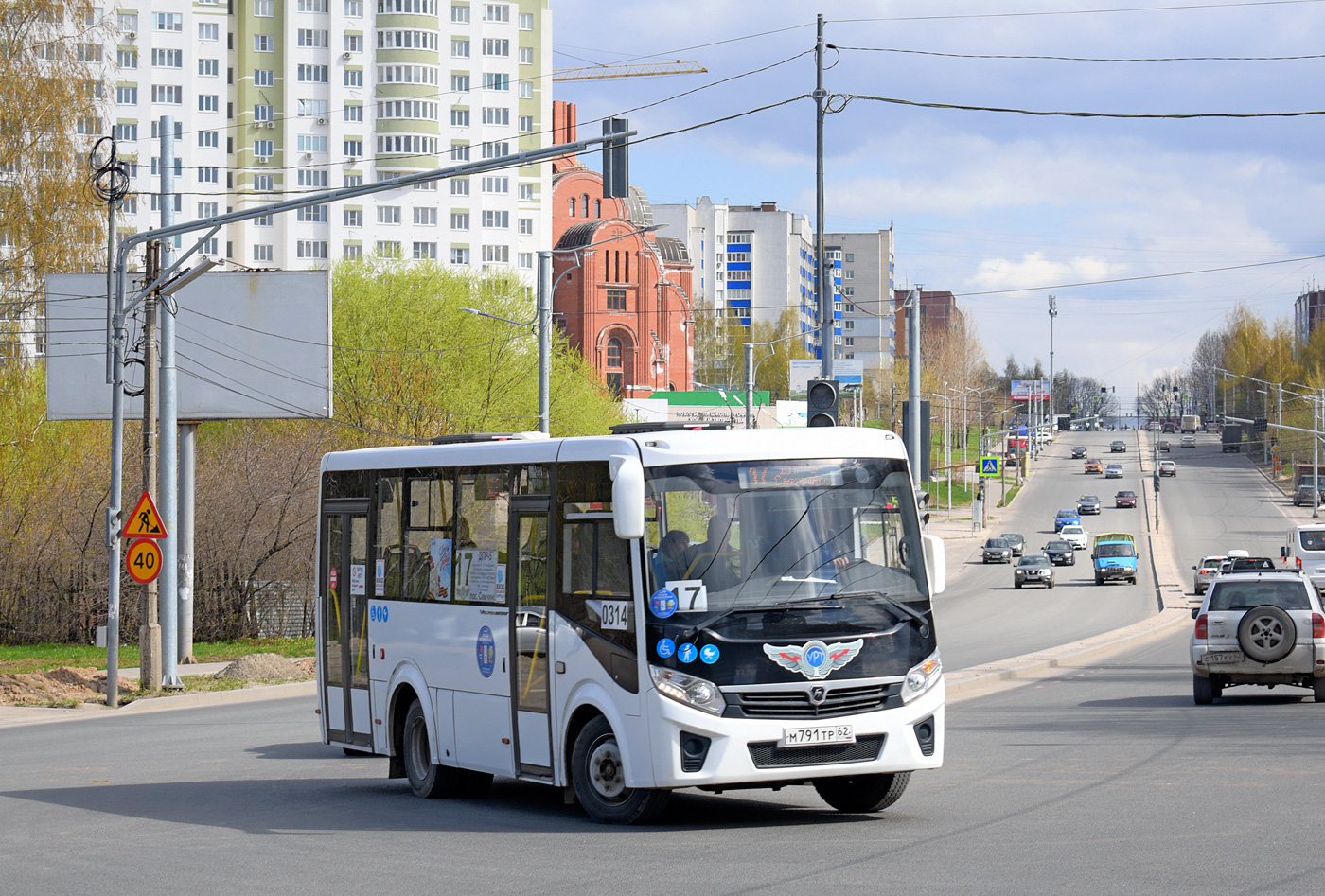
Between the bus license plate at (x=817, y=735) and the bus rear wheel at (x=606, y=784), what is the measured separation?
3.30ft

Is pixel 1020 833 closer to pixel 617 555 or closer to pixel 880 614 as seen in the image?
pixel 880 614

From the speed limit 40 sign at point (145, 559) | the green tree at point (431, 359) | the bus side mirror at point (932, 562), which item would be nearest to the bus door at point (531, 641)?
the bus side mirror at point (932, 562)

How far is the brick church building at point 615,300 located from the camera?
12162 cm

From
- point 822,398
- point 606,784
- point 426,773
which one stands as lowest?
point 426,773

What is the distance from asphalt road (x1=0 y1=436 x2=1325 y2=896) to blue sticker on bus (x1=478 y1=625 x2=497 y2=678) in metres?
1.10

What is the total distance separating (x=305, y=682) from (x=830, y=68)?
45.8ft

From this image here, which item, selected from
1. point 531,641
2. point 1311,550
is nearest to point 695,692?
point 531,641

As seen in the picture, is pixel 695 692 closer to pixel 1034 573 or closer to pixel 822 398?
pixel 822 398

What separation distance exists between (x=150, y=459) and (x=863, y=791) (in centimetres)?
1680

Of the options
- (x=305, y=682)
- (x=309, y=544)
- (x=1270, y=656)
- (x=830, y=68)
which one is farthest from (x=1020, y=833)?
(x=309, y=544)

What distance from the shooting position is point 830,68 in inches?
995

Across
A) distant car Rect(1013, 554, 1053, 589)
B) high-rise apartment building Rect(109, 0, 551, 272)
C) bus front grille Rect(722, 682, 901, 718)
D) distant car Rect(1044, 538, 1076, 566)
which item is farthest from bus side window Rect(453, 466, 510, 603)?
high-rise apartment building Rect(109, 0, 551, 272)

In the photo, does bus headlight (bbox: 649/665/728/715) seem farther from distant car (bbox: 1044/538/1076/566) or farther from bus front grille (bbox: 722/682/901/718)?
distant car (bbox: 1044/538/1076/566)

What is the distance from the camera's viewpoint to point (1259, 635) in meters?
18.8
